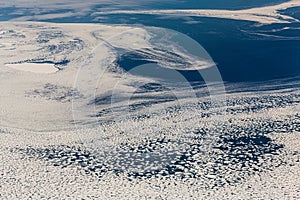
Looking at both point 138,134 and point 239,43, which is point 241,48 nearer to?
point 239,43

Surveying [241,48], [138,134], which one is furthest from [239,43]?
[138,134]

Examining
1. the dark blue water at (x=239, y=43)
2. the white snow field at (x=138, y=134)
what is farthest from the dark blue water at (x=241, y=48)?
the white snow field at (x=138, y=134)

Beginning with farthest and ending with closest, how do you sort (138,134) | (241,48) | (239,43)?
(239,43), (241,48), (138,134)

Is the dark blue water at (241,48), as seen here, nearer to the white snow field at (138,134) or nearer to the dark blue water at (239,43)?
the dark blue water at (239,43)

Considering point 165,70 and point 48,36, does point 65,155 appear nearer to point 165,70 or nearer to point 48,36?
point 165,70

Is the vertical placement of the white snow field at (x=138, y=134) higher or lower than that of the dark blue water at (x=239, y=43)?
lower

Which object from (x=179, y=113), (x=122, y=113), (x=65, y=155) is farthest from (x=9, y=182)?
(x=179, y=113)

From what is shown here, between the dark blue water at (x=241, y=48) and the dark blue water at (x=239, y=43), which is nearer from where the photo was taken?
the dark blue water at (x=241, y=48)

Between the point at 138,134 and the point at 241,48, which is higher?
the point at 241,48
